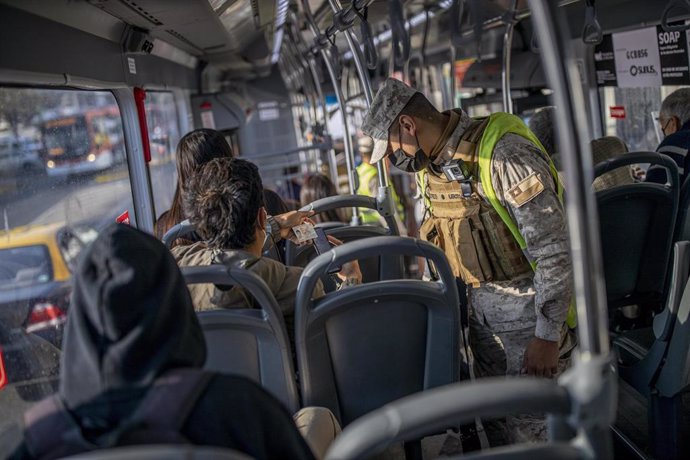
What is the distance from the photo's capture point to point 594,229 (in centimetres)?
135

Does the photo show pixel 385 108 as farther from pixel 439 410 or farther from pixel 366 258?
pixel 439 410

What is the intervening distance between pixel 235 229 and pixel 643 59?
441 centimetres

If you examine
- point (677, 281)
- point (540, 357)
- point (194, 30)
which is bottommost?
point (540, 357)

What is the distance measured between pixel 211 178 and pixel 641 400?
9.23 ft

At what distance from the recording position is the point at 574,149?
1.30 meters

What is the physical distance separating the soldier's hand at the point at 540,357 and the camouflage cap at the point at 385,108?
89 cm

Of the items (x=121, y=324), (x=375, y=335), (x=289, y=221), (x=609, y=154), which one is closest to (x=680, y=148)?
(x=609, y=154)

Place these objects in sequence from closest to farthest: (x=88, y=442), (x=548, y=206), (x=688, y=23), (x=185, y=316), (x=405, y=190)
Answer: (x=88, y=442) → (x=185, y=316) → (x=548, y=206) → (x=688, y=23) → (x=405, y=190)

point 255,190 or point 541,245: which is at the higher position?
point 255,190

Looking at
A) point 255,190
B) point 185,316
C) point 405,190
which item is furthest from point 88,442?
point 405,190

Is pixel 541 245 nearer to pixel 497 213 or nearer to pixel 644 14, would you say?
pixel 497 213

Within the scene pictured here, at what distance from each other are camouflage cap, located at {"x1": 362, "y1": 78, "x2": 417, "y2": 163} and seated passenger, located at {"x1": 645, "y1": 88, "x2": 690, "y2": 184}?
1.90 metres

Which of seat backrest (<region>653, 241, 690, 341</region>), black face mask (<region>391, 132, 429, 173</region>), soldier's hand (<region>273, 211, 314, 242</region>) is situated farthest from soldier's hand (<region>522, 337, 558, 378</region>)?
soldier's hand (<region>273, 211, 314, 242</region>)

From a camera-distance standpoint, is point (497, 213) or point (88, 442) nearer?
point (88, 442)
